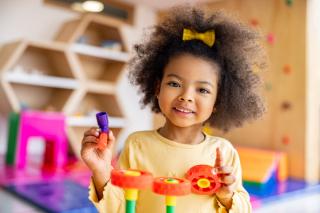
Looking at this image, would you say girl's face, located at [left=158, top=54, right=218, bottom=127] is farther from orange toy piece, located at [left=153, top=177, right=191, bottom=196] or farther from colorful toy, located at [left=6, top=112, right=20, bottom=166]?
colorful toy, located at [left=6, top=112, right=20, bottom=166]

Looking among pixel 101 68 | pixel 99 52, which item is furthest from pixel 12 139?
pixel 101 68

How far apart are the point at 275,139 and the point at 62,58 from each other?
4.65 feet

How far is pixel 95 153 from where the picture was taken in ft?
1.65

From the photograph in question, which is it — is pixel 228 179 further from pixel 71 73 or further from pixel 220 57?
pixel 71 73

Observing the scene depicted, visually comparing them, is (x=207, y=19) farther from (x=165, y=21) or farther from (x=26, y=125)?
(x=26, y=125)

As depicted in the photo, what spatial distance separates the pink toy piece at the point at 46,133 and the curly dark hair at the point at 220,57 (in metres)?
1.36

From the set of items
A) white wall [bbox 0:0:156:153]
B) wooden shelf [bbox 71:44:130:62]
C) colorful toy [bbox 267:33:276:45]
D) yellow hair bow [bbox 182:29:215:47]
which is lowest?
yellow hair bow [bbox 182:29:215:47]

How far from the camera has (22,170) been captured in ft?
5.79

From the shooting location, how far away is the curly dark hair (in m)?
0.61

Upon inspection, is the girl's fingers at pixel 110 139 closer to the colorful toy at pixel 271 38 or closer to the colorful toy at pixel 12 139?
the colorful toy at pixel 12 139

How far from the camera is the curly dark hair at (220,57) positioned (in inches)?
23.9

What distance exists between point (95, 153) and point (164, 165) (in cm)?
11

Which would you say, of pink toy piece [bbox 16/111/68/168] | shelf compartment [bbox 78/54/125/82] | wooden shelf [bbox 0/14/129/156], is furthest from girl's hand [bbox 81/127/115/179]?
shelf compartment [bbox 78/54/125/82]

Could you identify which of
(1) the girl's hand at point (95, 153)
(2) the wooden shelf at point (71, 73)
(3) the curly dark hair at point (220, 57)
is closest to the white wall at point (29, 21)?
(2) the wooden shelf at point (71, 73)
